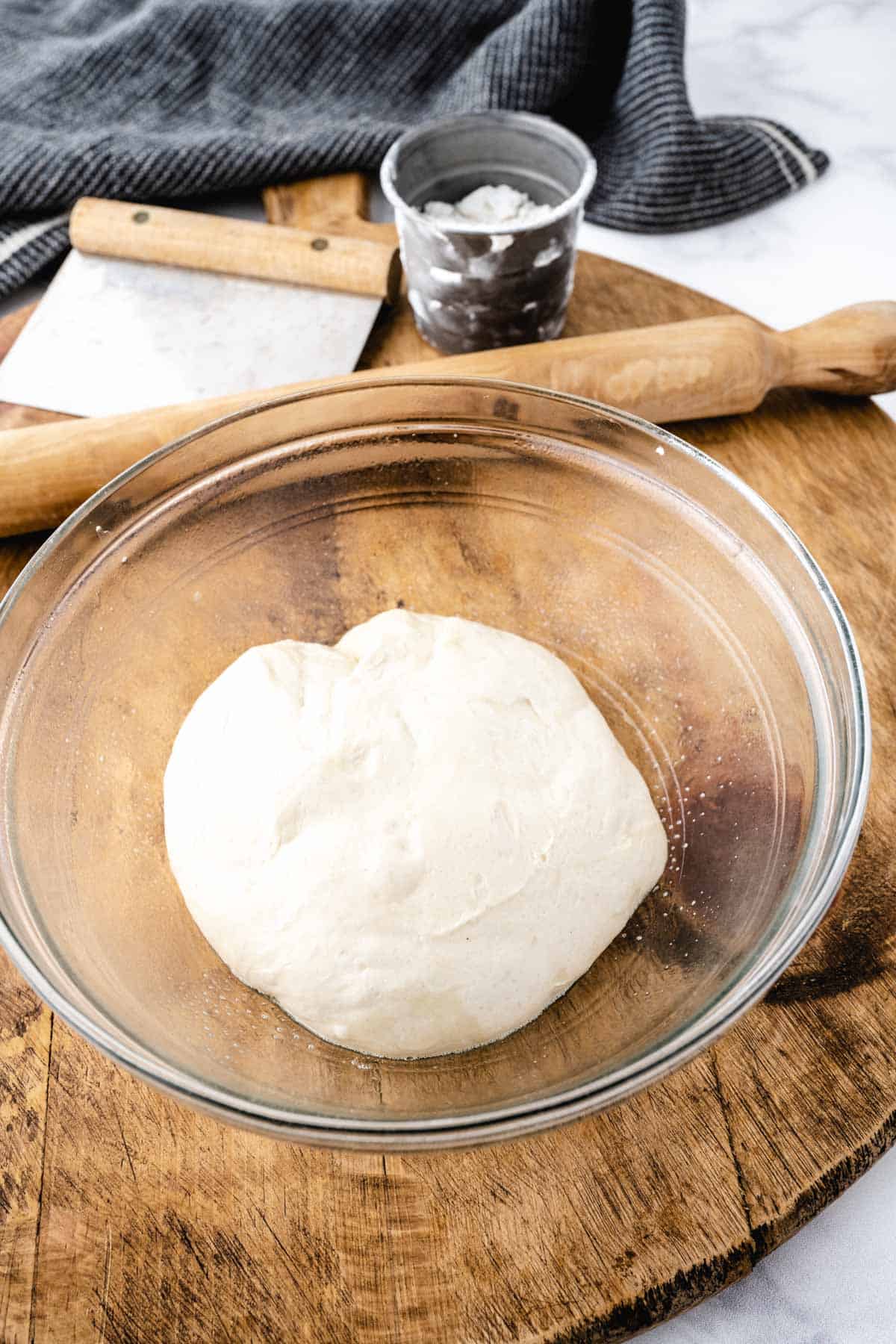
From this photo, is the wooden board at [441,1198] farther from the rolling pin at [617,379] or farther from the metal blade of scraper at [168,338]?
the metal blade of scraper at [168,338]

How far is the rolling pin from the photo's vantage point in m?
1.23

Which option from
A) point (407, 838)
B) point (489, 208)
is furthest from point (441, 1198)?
point (489, 208)

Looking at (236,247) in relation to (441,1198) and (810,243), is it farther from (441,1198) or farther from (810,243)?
(441,1198)

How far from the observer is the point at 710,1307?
3.22ft

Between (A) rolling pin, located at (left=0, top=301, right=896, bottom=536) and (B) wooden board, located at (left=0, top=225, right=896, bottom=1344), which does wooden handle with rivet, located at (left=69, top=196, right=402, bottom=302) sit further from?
(B) wooden board, located at (left=0, top=225, right=896, bottom=1344)

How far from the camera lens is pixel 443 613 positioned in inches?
48.3

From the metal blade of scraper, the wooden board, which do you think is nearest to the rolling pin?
the metal blade of scraper

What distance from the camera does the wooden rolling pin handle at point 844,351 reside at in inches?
51.2

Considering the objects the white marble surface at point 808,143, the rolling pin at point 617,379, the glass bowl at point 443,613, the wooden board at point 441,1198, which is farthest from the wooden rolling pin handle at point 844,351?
the wooden board at point 441,1198

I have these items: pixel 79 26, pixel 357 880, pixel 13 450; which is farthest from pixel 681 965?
pixel 79 26

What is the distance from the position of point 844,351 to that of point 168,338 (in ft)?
2.75

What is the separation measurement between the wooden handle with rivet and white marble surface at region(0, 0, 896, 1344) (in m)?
0.18

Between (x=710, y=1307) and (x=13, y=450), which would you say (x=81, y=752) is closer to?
(x=13, y=450)

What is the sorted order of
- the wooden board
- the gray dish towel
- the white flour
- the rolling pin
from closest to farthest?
1. the wooden board
2. the rolling pin
3. the white flour
4. the gray dish towel
